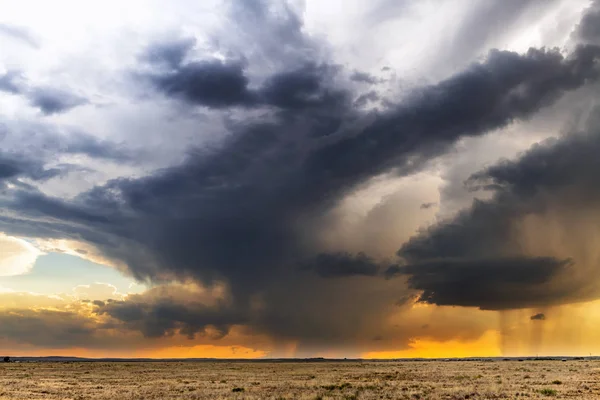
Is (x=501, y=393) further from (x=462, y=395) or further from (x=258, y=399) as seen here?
(x=258, y=399)

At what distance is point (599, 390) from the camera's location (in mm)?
38250

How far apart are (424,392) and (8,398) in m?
33.2

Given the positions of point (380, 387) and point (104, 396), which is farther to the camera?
point (380, 387)

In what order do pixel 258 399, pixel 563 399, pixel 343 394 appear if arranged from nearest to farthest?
pixel 563 399, pixel 258 399, pixel 343 394

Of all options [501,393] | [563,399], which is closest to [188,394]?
[501,393]

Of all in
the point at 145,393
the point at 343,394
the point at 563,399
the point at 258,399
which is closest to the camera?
the point at 563,399

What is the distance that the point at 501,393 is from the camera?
37562 mm

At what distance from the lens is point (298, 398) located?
37.5 metres

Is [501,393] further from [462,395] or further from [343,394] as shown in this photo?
[343,394]

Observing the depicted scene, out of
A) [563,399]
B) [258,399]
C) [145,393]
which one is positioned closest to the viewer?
[563,399]

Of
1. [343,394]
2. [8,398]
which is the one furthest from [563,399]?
[8,398]

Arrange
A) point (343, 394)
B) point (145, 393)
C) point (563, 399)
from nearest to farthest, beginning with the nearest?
point (563, 399) < point (343, 394) < point (145, 393)

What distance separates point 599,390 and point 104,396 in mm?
40517

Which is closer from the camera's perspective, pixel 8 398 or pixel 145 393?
pixel 8 398
